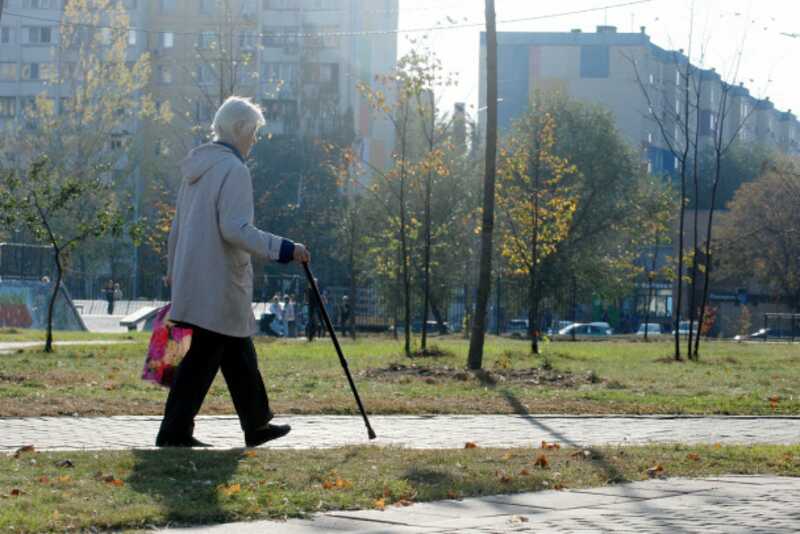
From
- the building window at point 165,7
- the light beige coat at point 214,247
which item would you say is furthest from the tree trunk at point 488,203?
the building window at point 165,7

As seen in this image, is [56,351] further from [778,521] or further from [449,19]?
[778,521]

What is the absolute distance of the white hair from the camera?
931cm

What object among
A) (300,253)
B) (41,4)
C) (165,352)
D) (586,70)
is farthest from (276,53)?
(300,253)

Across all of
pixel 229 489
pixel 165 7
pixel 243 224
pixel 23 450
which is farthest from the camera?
pixel 165 7

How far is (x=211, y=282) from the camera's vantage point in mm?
9086

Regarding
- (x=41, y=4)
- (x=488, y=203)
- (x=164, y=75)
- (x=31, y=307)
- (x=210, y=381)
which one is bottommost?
(x=31, y=307)

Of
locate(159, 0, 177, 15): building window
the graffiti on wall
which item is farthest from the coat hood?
locate(159, 0, 177, 15): building window

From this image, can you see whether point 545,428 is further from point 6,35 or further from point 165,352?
point 6,35

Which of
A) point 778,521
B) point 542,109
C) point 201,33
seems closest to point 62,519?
point 778,521

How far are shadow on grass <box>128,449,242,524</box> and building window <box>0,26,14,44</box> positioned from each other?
310 ft

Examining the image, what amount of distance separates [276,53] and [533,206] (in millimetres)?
65923

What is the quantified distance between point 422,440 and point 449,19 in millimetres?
17132

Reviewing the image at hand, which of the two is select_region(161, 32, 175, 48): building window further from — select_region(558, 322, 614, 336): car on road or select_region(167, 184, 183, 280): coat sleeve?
select_region(167, 184, 183, 280): coat sleeve

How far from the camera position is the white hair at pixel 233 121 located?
931 centimetres
